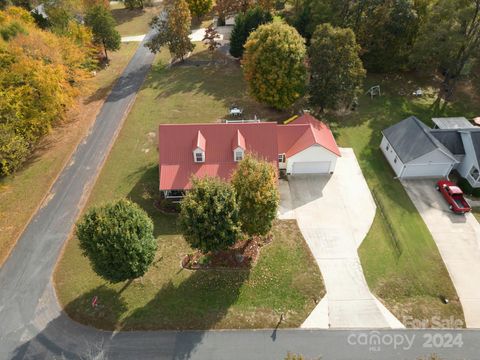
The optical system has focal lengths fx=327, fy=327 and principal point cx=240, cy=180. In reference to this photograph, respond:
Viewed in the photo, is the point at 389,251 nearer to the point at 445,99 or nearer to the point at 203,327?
the point at 203,327

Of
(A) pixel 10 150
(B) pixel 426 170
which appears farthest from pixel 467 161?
(A) pixel 10 150

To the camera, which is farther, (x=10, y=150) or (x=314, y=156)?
(x=314, y=156)

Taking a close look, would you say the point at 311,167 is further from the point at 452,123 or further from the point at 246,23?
the point at 246,23

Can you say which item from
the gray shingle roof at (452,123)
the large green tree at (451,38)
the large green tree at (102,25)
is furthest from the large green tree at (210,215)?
the large green tree at (102,25)

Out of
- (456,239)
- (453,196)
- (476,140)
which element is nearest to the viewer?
(456,239)

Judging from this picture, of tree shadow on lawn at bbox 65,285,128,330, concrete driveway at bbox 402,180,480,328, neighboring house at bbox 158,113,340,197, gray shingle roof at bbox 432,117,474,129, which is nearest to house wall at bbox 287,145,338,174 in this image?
neighboring house at bbox 158,113,340,197

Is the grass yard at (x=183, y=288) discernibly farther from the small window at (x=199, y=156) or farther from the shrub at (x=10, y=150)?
the shrub at (x=10, y=150)
